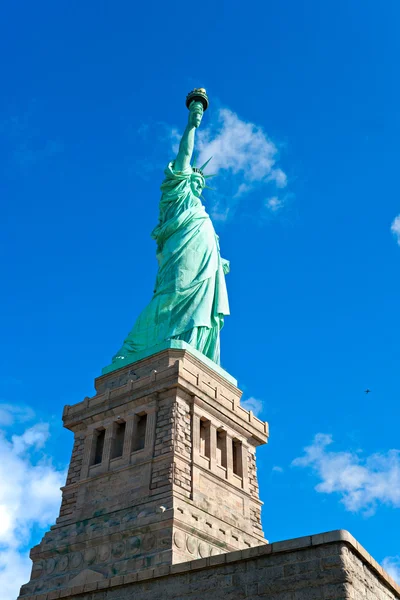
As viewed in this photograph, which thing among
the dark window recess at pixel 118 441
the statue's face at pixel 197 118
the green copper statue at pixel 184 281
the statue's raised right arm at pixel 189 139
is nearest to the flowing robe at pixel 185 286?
the green copper statue at pixel 184 281

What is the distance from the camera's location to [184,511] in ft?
64.0

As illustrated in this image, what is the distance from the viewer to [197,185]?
32.1 meters

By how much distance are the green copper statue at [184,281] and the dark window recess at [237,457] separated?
357cm

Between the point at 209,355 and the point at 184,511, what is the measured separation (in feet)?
25.6

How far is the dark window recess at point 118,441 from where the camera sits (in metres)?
22.7

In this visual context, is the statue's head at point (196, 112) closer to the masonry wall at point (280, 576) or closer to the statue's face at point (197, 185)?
the statue's face at point (197, 185)

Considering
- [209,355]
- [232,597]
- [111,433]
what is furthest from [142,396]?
[232,597]

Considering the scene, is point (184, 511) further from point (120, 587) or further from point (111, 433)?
point (120, 587)

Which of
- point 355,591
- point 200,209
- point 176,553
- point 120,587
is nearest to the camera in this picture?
point 355,591

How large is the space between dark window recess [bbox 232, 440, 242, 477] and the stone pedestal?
36 millimetres

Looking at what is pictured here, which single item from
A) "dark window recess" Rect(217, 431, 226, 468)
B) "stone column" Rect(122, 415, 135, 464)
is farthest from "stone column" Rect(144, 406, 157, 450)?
"dark window recess" Rect(217, 431, 226, 468)

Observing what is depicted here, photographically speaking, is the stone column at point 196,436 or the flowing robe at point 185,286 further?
the flowing robe at point 185,286

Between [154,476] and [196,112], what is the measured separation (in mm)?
20542

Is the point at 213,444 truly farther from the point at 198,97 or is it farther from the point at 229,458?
the point at 198,97
